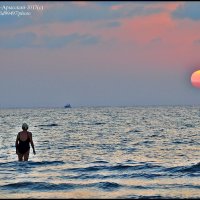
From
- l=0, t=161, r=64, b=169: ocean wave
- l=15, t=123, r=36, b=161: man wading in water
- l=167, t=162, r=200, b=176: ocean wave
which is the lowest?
l=167, t=162, r=200, b=176: ocean wave

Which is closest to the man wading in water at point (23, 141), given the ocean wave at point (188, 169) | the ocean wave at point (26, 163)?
the ocean wave at point (26, 163)

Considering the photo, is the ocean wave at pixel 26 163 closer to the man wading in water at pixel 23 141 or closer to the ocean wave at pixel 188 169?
the man wading in water at pixel 23 141

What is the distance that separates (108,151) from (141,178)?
37.2 ft

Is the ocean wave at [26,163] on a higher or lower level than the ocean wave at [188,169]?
higher

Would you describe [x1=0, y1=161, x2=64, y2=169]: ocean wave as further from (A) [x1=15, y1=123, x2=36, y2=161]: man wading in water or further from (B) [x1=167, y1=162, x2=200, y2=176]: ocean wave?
(B) [x1=167, y1=162, x2=200, y2=176]: ocean wave

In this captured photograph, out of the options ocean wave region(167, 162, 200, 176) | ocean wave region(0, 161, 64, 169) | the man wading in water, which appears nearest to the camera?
ocean wave region(167, 162, 200, 176)

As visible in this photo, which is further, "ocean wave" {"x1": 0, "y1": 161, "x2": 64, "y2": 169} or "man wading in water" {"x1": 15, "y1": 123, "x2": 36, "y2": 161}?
"ocean wave" {"x1": 0, "y1": 161, "x2": 64, "y2": 169}

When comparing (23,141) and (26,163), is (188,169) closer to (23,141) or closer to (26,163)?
(23,141)

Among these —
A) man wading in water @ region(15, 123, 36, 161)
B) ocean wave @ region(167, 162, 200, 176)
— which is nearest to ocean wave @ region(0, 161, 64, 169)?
man wading in water @ region(15, 123, 36, 161)

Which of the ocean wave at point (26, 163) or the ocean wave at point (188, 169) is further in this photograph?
the ocean wave at point (26, 163)

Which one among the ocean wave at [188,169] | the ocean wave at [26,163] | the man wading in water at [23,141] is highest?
the man wading in water at [23,141]

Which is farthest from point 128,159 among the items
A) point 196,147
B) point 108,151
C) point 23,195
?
point 23,195

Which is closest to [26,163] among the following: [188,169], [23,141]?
[23,141]

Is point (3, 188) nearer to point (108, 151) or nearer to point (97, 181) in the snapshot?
point (97, 181)
